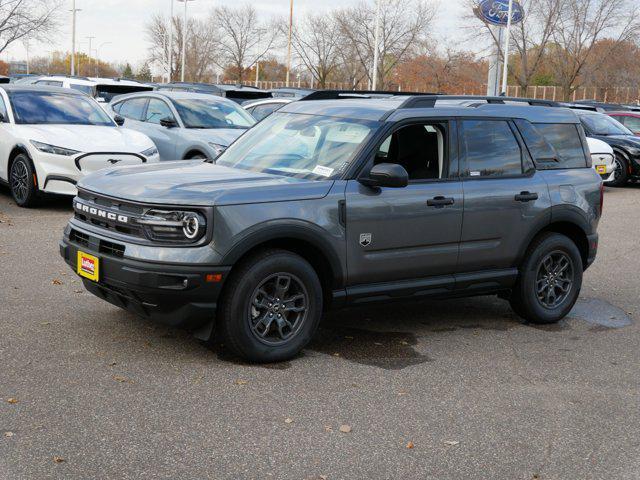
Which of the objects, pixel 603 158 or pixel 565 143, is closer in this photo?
pixel 565 143

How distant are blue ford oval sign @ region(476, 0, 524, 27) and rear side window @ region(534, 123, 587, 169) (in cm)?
3580

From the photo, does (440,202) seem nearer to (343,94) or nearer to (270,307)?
(270,307)

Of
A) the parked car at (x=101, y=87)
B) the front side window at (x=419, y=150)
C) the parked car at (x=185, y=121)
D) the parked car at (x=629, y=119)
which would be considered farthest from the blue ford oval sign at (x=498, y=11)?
the front side window at (x=419, y=150)

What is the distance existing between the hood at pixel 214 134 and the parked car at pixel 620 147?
30.1ft

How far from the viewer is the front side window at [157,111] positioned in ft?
47.2

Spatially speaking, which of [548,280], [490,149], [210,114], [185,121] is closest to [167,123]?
[185,121]

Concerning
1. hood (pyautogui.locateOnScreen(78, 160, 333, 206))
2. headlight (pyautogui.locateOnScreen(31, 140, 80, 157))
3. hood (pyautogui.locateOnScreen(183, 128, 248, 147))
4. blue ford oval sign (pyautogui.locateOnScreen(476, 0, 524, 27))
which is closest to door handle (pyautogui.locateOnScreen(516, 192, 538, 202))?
hood (pyautogui.locateOnScreen(78, 160, 333, 206))

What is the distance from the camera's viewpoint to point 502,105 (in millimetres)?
7121

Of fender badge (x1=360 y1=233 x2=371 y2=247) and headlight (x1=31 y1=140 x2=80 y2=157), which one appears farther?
headlight (x1=31 y1=140 x2=80 y2=157)

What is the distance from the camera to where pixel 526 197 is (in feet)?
22.5

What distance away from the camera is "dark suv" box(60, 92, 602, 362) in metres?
5.43

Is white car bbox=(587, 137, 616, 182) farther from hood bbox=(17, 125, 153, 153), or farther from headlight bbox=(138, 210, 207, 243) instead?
headlight bbox=(138, 210, 207, 243)

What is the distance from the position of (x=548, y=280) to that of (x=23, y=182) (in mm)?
7632

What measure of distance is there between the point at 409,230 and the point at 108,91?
15212mm
